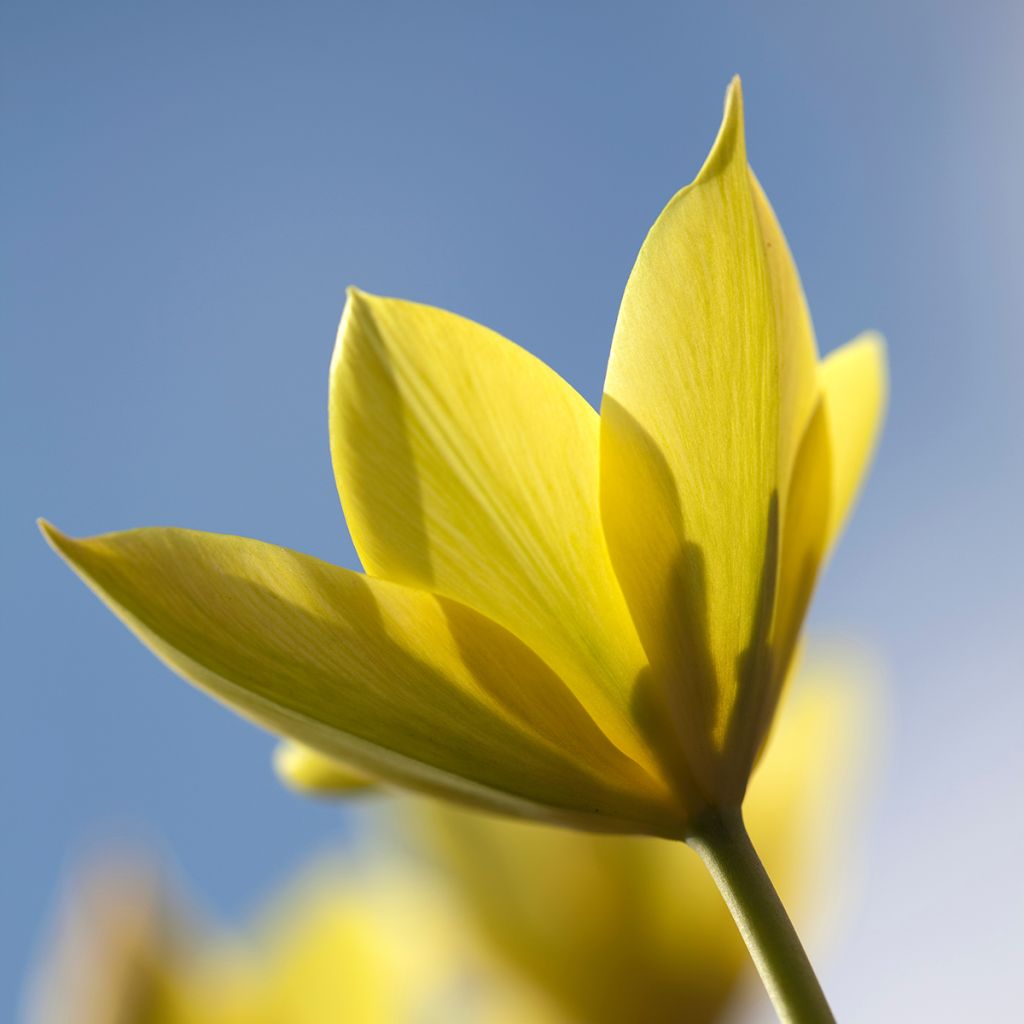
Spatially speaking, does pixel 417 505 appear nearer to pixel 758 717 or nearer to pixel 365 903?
pixel 758 717

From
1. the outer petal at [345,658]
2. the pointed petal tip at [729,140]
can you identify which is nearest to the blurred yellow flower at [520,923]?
the outer petal at [345,658]

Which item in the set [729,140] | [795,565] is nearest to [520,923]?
[795,565]

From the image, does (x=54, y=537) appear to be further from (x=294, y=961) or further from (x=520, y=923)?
(x=520, y=923)

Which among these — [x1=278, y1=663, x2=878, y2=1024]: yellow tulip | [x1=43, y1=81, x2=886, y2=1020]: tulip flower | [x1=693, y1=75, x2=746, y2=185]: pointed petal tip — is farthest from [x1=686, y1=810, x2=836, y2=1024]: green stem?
[x1=278, y1=663, x2=878, y2=1024]: yellow tulip

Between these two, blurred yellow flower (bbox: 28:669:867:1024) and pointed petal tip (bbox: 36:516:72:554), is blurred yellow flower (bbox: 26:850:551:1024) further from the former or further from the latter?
pointed petal tip (bbox: 36:516:72:554)

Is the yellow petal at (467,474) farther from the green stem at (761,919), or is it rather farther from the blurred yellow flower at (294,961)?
the blurred yellow flower at (294,961)
